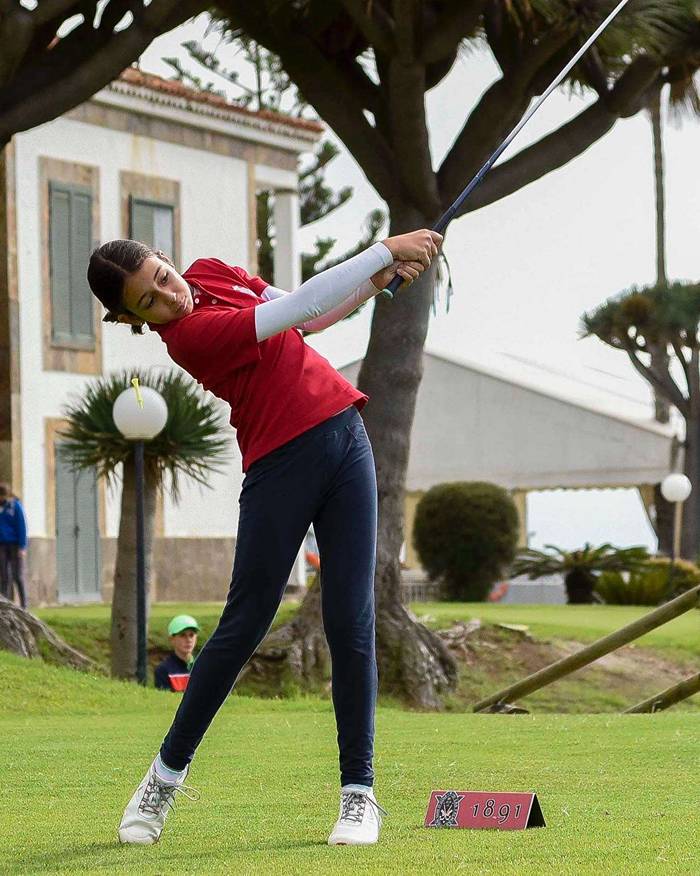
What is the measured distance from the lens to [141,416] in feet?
42.1

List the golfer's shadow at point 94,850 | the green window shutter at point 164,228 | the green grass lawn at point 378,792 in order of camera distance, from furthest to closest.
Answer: the green window shutter at point 164,228
the golfer's shadow at point 94,850
the green grass lawn at point 378,792

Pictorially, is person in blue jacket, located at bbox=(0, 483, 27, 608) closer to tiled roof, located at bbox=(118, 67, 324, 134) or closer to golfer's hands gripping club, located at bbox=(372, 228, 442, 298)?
tiled roof, located at bbox=(118, 67, 324, 134)

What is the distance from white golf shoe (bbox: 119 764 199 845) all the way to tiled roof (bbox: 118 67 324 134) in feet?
61.1

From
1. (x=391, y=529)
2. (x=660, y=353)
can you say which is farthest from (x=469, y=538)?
(x=391, y=529)

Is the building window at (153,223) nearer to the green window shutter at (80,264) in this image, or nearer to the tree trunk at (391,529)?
the green window shutter at (80,264)

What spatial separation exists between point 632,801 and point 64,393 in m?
17.8

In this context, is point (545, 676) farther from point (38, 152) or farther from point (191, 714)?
point (38, 152)

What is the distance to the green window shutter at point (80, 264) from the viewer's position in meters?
22.0

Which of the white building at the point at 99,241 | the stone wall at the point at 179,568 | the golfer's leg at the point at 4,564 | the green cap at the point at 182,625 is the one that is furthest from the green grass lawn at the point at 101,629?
the white building at the point at 99,241

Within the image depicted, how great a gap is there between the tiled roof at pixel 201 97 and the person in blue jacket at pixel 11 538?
7049 mm

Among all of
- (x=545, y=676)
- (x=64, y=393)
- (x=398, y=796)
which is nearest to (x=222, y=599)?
(x=64, y=393)

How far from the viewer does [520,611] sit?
20.5 metres

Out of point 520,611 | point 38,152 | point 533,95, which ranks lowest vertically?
point 520,611

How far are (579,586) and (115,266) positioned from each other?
2293 cm
